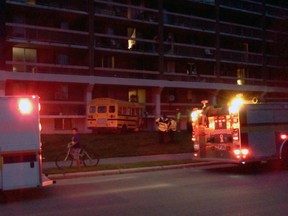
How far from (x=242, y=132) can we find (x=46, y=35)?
939 inches

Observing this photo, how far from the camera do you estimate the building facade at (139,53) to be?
117 feet

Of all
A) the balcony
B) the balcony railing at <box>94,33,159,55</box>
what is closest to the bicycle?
the balcony railing at <box>94,33,159,55</box>

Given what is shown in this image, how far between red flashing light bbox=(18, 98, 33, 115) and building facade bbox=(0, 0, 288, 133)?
915 inches

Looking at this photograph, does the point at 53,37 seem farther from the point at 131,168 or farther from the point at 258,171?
the point at 258,171

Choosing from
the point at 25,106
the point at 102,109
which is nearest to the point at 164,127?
the point at 102,109

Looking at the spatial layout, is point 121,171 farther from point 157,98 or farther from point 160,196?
point 157,98

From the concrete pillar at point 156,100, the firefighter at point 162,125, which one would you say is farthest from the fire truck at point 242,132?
the concrete pillar at point 156,100

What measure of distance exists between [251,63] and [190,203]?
42.3m

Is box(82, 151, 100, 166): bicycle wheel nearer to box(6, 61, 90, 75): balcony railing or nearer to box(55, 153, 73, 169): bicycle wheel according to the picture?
box(55, 153, 73, 169): bicycle wheel

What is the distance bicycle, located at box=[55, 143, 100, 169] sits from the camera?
691 inches

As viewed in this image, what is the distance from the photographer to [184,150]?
78.6 feet

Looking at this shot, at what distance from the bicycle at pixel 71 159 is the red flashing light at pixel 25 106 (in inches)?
246

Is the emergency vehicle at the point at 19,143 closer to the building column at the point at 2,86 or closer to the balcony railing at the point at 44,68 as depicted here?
the building column at the point at 2,86

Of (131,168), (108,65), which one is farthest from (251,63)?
(131,168)
